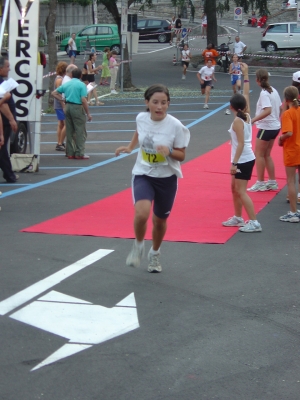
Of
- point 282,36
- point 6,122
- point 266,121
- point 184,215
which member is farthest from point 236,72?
point 282,36

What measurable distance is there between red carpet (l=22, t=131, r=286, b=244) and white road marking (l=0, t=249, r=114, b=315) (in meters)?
0.99

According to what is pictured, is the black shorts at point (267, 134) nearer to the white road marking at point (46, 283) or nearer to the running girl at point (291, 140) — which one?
the running girl at point (291, 140)

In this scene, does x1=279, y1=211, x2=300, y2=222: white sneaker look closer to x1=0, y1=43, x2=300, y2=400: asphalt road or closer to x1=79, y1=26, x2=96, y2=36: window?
x1=0, y1=43, x2=300, y2=400: asphalt road

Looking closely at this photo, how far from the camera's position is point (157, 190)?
6371 millimetres

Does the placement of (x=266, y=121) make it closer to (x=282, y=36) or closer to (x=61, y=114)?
(x=61, y=114)

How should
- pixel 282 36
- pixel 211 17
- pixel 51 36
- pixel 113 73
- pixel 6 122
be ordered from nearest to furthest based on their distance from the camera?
pixel 6 122, pixel 51 36, pixel 113 73, pixel 211 17, pixel 282 36

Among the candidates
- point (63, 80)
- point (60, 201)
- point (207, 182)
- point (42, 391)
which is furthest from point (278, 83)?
point (42, 391)

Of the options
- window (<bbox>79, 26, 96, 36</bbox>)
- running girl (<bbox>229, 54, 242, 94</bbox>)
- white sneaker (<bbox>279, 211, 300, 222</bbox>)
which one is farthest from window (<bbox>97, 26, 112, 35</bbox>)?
white sneaker (<bbox>279, 211, 300, 222</bbox>)

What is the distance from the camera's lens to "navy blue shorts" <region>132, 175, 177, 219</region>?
627 cm

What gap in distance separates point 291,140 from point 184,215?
167 centimetres

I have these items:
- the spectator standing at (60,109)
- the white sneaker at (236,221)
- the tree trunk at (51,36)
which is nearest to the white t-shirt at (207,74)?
the tree trunk at (51,36)

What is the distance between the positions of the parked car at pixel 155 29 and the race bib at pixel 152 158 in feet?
146

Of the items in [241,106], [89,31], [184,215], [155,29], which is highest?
[155,29]

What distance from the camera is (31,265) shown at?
685cm
